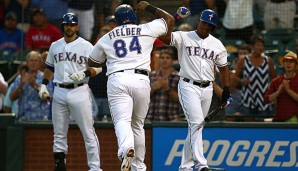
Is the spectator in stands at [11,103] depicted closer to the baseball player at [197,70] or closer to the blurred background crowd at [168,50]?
the blurred background crowd at [168,50]

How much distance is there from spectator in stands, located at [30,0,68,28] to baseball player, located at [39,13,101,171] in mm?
2362

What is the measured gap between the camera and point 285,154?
1075 cm

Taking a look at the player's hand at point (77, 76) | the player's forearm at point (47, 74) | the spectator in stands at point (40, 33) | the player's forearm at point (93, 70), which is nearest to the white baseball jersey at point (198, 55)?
the player's forearm at point (93, 70)

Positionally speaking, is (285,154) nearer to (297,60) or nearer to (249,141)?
(249,141)

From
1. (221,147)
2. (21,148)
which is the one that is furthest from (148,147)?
(21,148)

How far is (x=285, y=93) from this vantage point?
35.9ft

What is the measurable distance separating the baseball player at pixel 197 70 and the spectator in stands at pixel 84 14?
123 inches

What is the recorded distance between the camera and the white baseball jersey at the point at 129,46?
9.01 meters

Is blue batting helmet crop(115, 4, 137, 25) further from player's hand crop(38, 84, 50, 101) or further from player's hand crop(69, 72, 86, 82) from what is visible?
player's hand crop(38, 84, 50, 101)

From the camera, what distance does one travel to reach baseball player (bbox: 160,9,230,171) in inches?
378

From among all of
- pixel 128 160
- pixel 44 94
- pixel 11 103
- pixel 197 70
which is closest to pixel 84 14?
pixel 11 103

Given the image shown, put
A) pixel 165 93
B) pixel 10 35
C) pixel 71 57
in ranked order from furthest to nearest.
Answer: pixel 10 35 → pixel 165 93 → pixel 71 57

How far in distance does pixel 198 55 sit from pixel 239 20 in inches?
124

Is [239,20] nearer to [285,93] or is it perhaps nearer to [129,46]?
[285,93]
